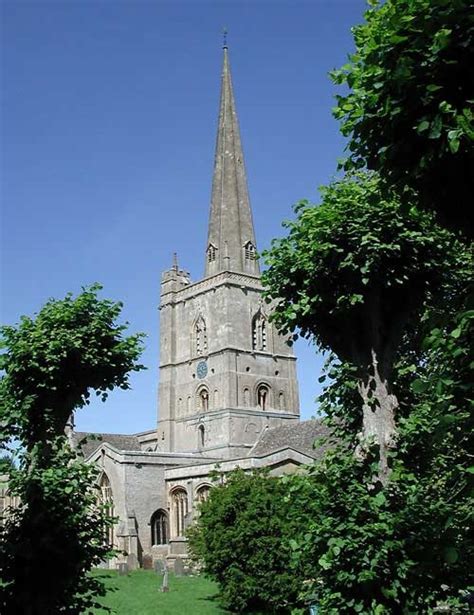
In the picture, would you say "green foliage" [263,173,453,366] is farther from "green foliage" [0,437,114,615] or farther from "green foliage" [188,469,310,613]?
"green foliage" [188,469,310,613]

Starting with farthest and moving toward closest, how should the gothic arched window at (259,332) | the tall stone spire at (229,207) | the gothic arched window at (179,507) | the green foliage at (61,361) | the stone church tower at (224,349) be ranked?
1. the tall stone spire at (229,207)
2. the gothic arched window at (259,332)
3. the stone church tower at (224,349)
4. the gothic arched window at (179,507)
5. the green foliage at (61,361)

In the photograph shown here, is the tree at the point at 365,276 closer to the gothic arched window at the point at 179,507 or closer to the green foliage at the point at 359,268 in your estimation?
the green foliage at the point at 359,268

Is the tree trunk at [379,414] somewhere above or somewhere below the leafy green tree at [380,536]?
above

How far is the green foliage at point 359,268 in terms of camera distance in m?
10.8

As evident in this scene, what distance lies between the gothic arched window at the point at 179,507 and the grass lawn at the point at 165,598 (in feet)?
44.9

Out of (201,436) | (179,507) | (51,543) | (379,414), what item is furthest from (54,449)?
(201,436)

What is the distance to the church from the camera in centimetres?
4688

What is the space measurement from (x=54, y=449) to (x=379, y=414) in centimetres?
669

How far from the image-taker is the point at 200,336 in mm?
57594

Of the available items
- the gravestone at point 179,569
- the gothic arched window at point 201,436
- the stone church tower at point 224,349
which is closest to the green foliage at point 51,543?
the gravestone at point 179,569

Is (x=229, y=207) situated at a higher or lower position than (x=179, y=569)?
higher

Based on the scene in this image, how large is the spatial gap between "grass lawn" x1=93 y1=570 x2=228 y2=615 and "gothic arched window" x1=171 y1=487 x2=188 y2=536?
44.9 ft

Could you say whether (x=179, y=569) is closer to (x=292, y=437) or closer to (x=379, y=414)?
(x=292, y=437)

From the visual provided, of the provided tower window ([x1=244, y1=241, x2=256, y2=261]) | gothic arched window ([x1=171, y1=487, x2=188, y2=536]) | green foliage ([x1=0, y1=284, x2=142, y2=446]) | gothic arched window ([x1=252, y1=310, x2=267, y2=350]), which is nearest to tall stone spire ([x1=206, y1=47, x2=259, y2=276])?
tower window ([x1=244, y1=241, x2=256, y2=261])
